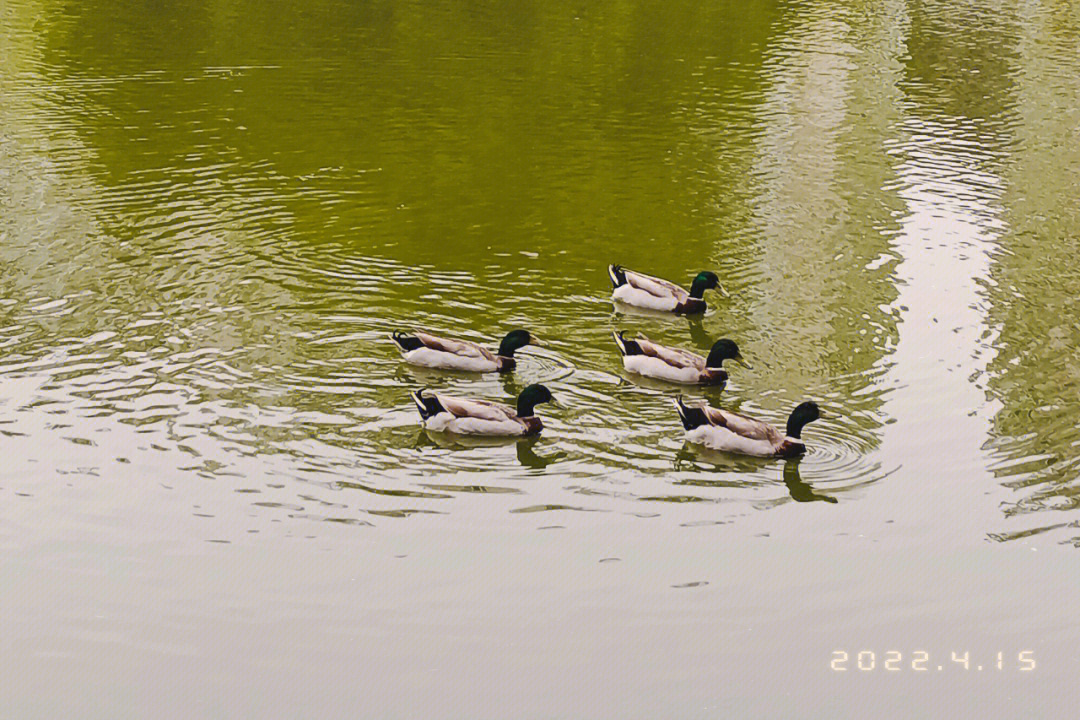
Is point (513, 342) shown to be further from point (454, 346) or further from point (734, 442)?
point (734, 442)

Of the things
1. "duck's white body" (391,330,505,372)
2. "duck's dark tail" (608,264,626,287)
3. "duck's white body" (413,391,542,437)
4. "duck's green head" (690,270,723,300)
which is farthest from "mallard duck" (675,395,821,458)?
"duck's dark tail" (608,264,626,287)

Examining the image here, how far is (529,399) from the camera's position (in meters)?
12.6

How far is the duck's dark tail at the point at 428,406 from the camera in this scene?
12539 millimetres

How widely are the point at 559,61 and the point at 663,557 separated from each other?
20.6m

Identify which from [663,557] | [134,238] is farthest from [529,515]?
[134,238]

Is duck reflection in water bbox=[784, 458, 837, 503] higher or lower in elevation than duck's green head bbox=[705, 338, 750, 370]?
lower

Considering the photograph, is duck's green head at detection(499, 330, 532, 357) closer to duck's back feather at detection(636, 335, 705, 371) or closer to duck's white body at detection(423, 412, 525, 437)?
duck's back feather at detection(636, 335, 705, 371)

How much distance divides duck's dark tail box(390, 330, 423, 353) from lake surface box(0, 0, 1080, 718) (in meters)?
0.25

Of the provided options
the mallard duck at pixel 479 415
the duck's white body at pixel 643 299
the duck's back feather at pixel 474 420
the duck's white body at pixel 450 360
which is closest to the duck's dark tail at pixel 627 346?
the duck's white body at pixel 450 360

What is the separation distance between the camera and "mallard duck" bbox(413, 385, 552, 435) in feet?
41.1

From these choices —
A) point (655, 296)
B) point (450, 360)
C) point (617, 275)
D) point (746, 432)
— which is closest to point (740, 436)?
point (746, 432)

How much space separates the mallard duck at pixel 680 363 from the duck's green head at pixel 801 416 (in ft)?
5.19

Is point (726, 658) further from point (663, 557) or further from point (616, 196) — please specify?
point (616, 196)

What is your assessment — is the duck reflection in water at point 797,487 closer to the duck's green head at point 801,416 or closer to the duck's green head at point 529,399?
the duck's green head at point 801,416
